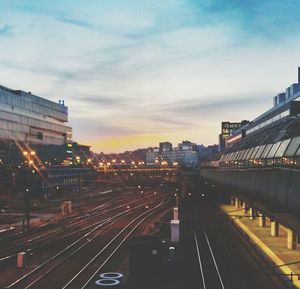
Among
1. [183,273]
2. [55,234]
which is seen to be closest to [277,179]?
[183,273]

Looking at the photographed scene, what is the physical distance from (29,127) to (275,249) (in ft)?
361

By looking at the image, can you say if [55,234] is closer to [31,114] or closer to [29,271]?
[29,271]

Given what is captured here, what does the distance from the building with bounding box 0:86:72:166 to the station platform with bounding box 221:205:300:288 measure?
6255 centimetres

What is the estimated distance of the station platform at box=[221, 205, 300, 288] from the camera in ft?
96.3

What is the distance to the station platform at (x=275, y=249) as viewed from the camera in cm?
2935

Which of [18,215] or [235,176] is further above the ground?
[235,176]

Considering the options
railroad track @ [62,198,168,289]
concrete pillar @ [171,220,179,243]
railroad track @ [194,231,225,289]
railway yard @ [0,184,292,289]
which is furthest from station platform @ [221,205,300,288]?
railroad track @ [62,198,168,289]

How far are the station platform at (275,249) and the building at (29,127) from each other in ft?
205

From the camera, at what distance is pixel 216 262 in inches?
1313

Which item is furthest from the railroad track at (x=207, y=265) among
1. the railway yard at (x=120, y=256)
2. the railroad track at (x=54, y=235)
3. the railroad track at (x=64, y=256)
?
the railroad track at (x=54, y=235)

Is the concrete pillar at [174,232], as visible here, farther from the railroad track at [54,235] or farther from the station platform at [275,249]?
the railroad track at [54,235]

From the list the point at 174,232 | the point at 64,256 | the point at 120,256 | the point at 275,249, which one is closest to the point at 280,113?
the point at 174,232

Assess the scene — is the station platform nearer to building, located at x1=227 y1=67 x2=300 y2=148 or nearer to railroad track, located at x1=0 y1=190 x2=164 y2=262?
building, located at x1=227 y1=67 x2=300 y2=148

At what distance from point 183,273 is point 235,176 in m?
8.97
